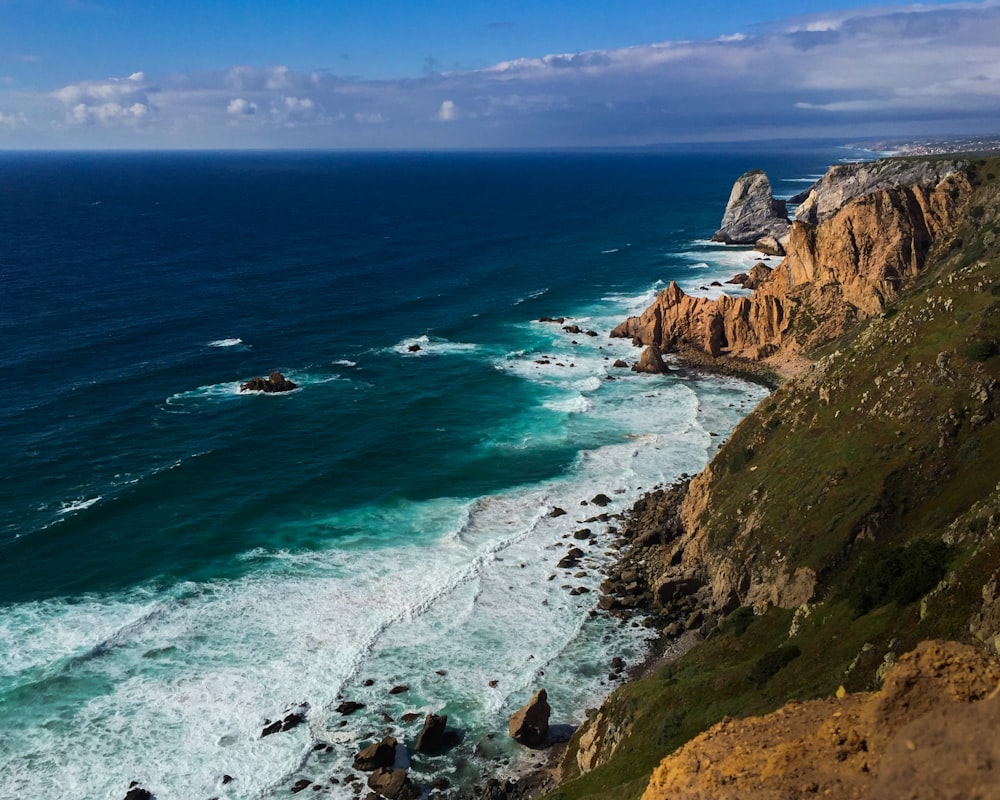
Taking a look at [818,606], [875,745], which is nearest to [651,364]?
[818,606]

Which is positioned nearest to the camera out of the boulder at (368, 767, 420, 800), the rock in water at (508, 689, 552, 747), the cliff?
the boulder at (368, 767, 420, 800)

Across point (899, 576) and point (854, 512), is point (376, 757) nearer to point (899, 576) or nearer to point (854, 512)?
point (899, 576)

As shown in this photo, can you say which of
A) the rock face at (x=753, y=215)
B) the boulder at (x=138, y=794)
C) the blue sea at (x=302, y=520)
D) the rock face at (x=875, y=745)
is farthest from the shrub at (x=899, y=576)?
the rock face at (x=753, y=215)

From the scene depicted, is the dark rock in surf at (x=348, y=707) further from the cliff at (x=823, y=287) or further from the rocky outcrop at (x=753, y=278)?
the rocky outcrop at (x=753, y=278)

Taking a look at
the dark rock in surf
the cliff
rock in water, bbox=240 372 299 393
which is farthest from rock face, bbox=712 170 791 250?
the dark rock in surf

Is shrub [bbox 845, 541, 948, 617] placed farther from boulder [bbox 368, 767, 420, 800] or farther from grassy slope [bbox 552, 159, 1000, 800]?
boulder [bbox 368, 767, 420, 800]

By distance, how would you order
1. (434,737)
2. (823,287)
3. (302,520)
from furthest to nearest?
(823,287) < (302,520) < (434,737)

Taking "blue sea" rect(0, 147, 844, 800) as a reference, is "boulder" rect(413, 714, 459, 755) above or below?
below

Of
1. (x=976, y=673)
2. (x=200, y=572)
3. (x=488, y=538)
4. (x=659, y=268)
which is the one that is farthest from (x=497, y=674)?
(x=659, y=268)
